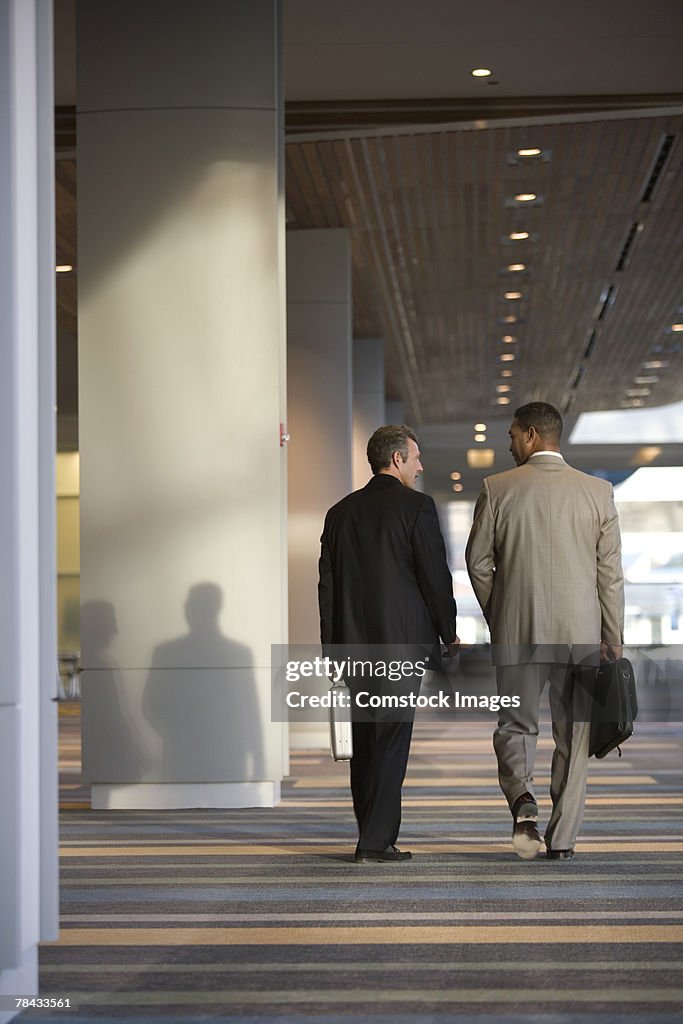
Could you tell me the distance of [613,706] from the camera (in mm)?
5453

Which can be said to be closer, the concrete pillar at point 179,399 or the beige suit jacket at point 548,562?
the beige suit jacket at point 548,562

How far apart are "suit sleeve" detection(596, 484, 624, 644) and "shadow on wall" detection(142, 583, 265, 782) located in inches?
93.1

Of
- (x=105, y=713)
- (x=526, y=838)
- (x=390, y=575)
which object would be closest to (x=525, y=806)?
(x=526, y=838)

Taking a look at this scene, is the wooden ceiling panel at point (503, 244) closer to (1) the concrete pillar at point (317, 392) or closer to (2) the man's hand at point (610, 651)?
(1) the concrete pillar at point (317, 392)

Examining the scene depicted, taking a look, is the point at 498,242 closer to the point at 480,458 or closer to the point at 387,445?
the point at 480,458

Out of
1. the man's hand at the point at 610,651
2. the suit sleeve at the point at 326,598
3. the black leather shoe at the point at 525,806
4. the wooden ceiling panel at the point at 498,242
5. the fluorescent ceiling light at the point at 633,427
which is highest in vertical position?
the wooden ceiling panel at the point at 498,242

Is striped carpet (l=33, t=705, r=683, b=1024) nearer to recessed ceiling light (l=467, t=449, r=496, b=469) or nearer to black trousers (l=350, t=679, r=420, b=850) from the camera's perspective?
black trousers (l=350, t=679, r=420, b=850)

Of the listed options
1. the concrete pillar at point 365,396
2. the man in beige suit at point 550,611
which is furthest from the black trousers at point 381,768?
the concrete pillar at point 365,396

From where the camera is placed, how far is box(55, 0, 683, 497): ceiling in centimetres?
855

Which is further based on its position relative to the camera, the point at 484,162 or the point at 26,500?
the point at 484,162

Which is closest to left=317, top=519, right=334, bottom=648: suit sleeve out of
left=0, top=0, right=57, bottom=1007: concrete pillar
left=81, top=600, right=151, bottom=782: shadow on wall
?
left=81, top=600, right=151, bottom=782: shadow on wall

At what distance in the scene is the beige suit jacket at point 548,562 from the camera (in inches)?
216

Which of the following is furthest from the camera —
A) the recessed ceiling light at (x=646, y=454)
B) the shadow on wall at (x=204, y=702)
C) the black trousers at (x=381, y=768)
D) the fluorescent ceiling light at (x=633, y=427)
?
the fluorescent ceiling light at (x=633, y=427)

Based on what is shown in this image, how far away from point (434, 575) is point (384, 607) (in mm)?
241
